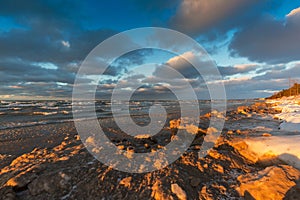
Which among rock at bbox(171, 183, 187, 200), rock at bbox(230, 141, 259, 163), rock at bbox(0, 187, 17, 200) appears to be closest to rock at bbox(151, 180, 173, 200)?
rock at bbox(171, 183, 187, 200)

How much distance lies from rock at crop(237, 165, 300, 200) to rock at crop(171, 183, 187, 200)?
1.09 m

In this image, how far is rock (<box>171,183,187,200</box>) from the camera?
285 cm

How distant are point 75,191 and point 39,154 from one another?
245 cm

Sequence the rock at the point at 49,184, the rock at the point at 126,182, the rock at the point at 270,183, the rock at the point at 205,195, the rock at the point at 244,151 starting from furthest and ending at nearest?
the rock at the point at 244,151, the rock at the point at 126,182, the rock at the point at 49,184, the rock at the point at 205,195, the rock at the point at 270,183

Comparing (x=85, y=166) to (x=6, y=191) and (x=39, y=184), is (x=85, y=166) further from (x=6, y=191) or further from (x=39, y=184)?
(x=6, y=191)

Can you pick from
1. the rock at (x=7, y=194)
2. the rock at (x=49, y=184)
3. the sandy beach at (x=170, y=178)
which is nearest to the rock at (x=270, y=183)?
the sandy beach at (x=170, y=178)

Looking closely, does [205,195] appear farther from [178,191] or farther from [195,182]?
[178,191]

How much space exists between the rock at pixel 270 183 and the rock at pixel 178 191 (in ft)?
3.58

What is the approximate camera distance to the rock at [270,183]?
2748 millimetres

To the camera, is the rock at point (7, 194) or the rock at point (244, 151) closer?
the rock at point (7, 194)

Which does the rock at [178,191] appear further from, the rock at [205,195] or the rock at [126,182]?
the rock at [126,182]

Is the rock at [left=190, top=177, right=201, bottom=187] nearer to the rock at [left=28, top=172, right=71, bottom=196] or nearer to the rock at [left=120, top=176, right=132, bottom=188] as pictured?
the rock at [left=120, top=176, right=132, bottom=188]

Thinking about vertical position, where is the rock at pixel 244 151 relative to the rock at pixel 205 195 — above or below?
above

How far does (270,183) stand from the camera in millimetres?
2910
